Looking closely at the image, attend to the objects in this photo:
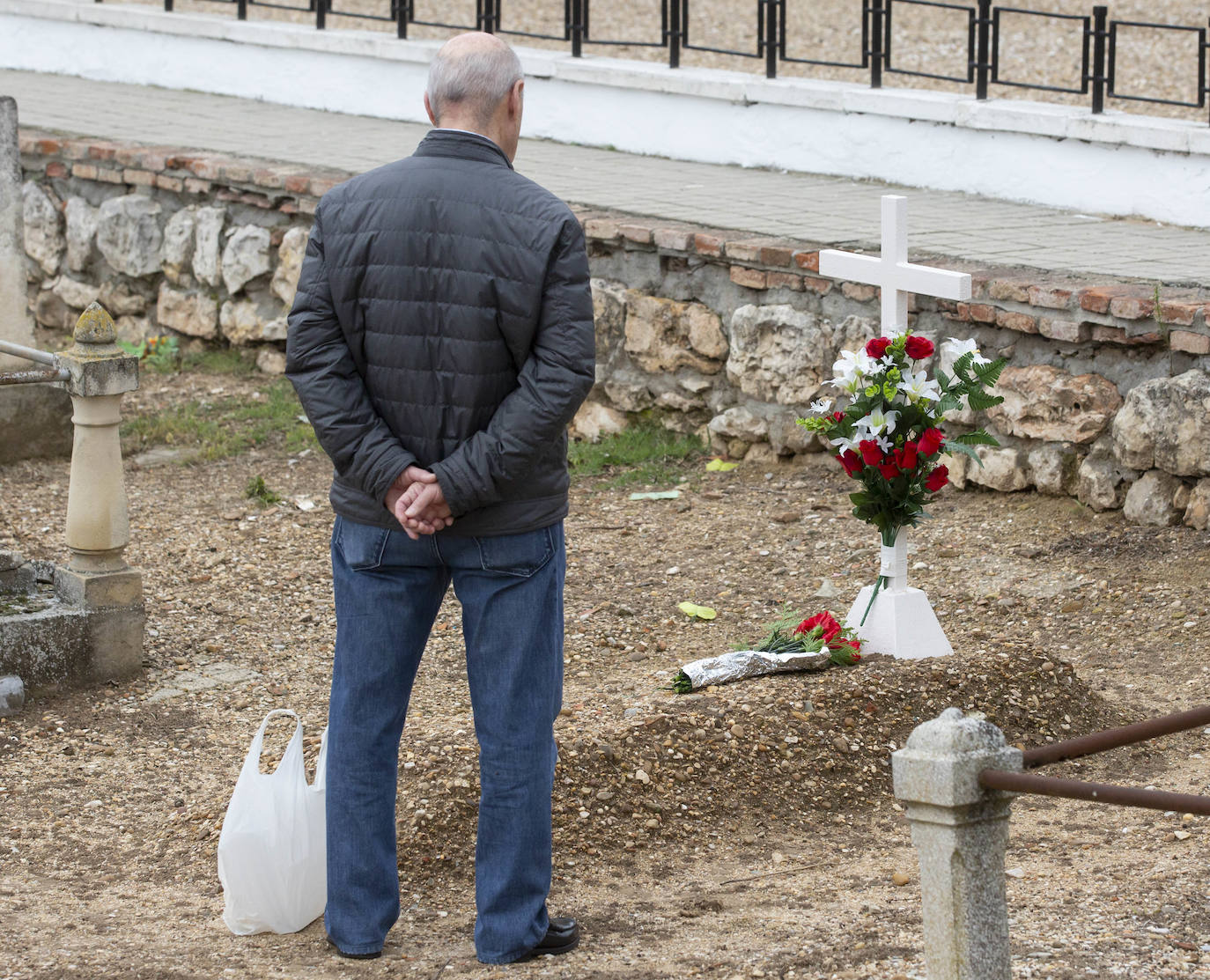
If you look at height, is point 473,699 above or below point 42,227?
below

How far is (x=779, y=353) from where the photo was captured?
22.5ft

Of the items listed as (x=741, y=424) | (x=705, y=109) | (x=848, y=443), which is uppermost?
(x=705, y=109)

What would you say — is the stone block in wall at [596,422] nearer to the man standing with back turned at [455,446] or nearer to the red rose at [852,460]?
the red rose at [852,460]

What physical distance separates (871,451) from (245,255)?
5.03 metres

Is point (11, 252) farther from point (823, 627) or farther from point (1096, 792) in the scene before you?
point (1096, 792)

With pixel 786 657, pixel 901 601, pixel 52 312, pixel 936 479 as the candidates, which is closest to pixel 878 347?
pixel 936 479

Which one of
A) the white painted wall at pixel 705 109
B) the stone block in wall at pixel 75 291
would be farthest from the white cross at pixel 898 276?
the stone block in wall at pixel 75 291

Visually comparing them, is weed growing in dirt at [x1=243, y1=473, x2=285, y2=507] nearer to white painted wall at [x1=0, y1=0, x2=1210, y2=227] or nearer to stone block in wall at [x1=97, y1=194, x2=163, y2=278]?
stone block in wall at [x1=97, y1=194, x2=163, y2=278]

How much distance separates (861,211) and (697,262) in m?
0.99

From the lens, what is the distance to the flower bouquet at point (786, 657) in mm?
4520

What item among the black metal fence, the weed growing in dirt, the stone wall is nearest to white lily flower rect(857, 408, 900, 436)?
the stone wall

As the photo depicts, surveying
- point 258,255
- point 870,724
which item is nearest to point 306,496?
point 258,255

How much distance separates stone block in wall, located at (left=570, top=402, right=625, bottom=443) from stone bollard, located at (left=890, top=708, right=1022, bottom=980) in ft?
16.5

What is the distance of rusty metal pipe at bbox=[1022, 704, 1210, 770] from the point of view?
8.07 ft
